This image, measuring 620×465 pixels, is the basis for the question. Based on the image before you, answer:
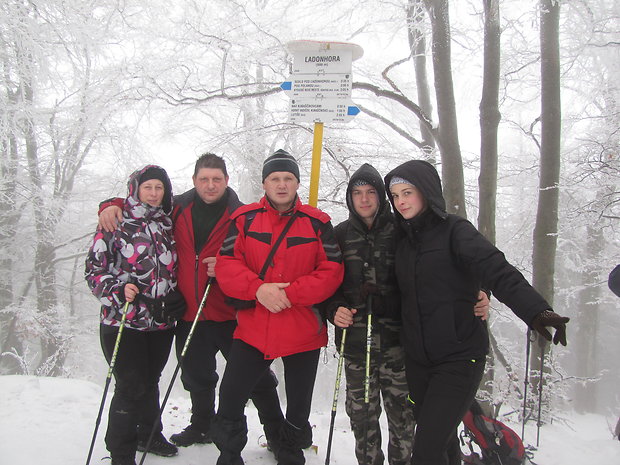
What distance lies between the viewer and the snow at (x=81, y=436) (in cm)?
310

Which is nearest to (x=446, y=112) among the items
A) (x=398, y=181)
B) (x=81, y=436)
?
(x=398, y=181)

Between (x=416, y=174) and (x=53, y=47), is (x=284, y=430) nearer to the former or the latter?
(x=416, y=174)

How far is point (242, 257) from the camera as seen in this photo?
269 cm

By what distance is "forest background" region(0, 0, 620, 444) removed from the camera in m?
5.62

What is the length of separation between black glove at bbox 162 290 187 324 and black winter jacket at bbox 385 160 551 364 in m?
1.50

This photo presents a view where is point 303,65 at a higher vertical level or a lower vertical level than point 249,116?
lower

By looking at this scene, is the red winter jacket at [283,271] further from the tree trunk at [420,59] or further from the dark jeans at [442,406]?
the tree trunk at [420,59]

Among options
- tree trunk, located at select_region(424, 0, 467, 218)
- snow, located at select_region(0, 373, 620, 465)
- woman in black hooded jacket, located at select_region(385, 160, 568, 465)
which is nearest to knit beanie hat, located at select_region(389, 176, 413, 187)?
woman in black hooded jacket, located at select_region(385, 160, 568, 465)

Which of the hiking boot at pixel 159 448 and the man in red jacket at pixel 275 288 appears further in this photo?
the hiking boot at pixel 159 448

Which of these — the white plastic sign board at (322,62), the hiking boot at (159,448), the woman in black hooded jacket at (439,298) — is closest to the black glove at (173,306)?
the hiking boot at (159,448)

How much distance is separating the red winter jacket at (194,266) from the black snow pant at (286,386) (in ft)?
1.38

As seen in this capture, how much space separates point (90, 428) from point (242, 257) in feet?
7.83

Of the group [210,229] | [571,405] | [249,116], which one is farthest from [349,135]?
[571,405]

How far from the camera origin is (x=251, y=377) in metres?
2.62
